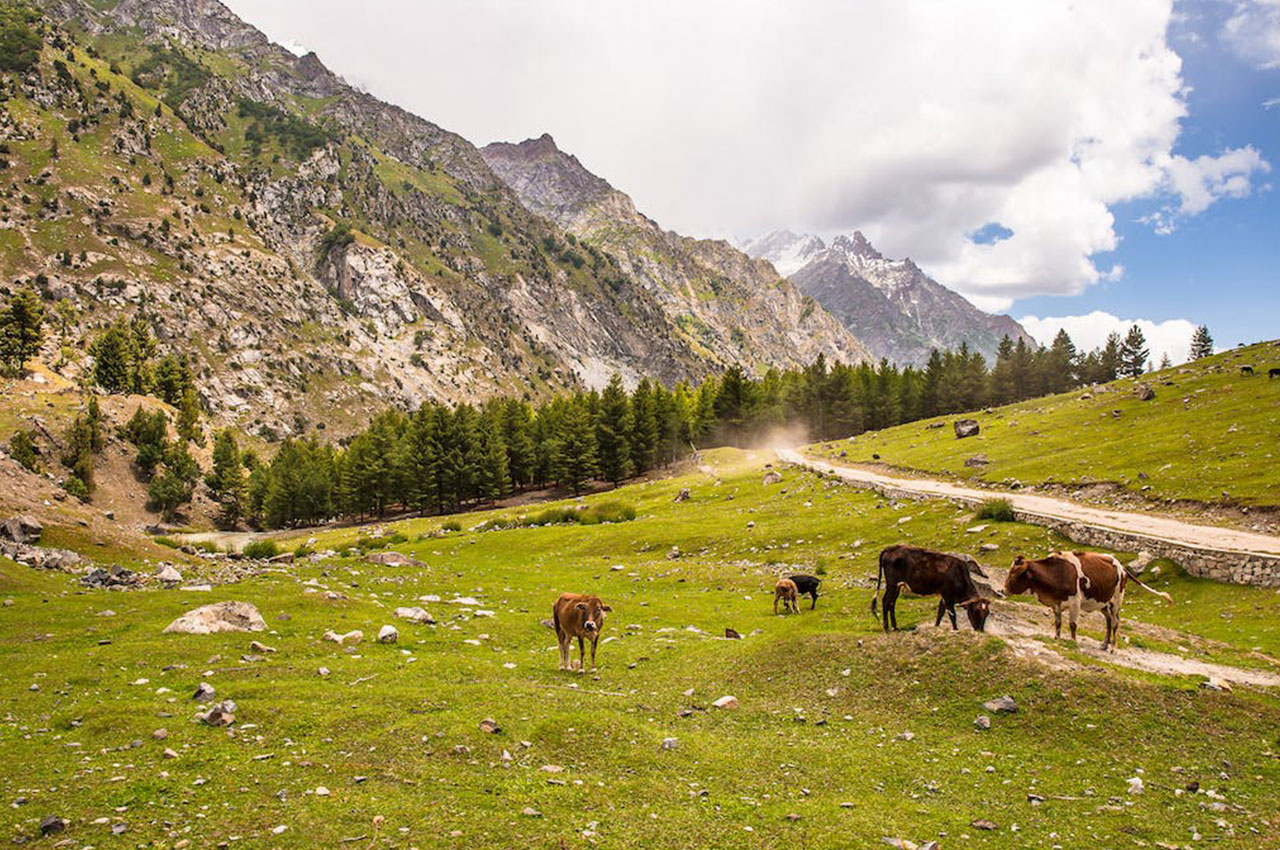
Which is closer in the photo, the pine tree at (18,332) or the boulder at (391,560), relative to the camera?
the boulder at (391,560)

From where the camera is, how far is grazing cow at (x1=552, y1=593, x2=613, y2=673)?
58.1 ft

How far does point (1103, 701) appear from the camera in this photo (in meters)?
12.8

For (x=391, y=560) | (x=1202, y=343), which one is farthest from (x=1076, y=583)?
(x=1202, y=343)

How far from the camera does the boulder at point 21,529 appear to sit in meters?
25.7

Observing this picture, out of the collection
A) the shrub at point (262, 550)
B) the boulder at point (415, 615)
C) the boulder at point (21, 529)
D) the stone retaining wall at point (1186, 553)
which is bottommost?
the shrub at point (262, 550)

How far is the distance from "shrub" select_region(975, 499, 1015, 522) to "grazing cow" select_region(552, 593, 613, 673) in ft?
96.7

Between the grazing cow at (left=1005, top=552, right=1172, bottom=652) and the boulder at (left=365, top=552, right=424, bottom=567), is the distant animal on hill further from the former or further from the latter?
the boulder at (left=365, top=552, right=424, bottom=567)

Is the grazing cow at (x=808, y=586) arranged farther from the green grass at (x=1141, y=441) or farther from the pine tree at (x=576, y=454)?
the pine tree at (x=576, y=454)

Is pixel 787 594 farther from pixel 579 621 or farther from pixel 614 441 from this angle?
pixel 614 441

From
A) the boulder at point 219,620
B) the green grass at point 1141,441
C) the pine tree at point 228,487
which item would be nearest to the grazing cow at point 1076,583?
the boulder at point 219,620

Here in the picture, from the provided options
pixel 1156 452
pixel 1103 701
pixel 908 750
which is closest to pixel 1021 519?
pixel 1156 452

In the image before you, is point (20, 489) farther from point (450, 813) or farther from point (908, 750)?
point (908, 750)

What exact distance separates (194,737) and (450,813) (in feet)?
19.9

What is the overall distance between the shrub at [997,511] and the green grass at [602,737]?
42.6ft
